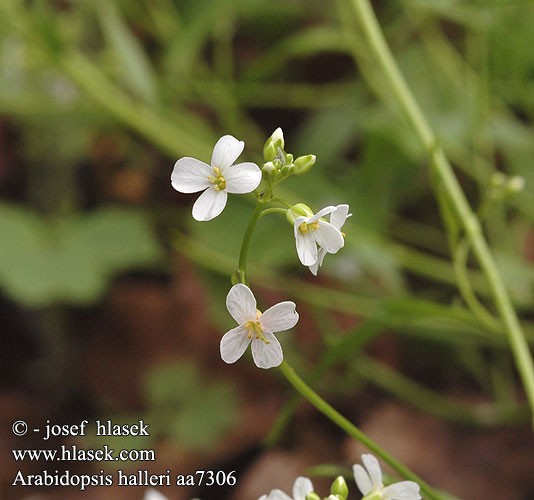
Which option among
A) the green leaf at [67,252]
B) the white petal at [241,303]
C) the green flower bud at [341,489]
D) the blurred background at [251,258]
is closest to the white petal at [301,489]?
the green flower bud at [341,489]

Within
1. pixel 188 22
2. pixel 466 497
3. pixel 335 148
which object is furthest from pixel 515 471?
pixel 188 22

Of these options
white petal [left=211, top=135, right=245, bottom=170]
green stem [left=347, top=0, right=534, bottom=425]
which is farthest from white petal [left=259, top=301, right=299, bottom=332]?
green stem [left=347, top=0, right=534, bottom=425]

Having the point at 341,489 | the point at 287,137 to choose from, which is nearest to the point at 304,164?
the point at 341,489

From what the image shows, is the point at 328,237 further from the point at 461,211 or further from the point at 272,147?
the point at 461,211

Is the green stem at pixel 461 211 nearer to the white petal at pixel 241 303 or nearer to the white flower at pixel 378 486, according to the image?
the white flower at pixel 378 486

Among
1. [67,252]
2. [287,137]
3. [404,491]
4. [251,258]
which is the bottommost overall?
[404,491]

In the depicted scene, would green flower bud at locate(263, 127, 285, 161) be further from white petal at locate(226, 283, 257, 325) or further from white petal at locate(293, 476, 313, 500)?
white petal at locate(293, 476, 313, 500)
